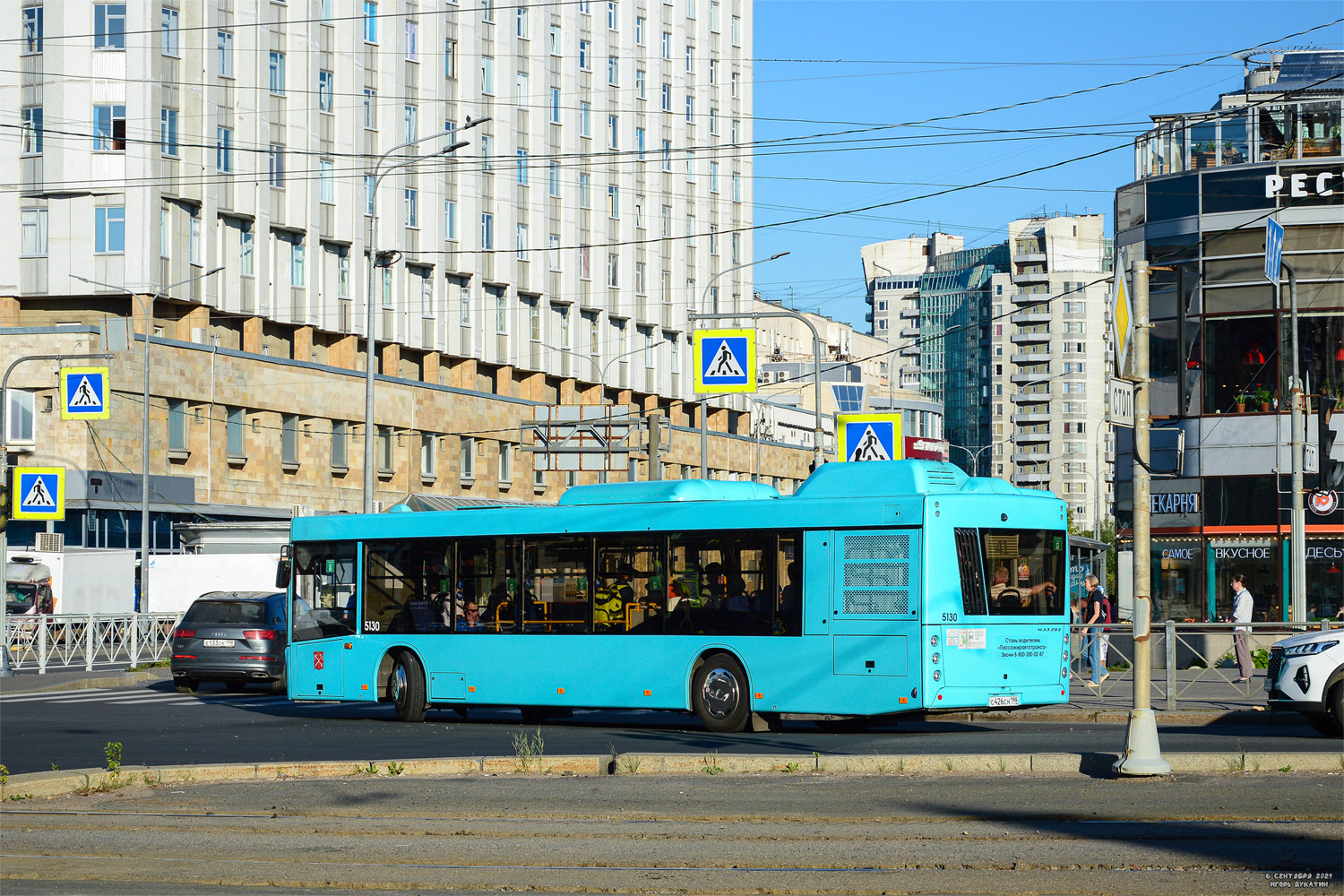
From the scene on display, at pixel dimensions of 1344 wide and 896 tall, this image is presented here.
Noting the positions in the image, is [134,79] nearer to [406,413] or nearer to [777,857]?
[406,413]

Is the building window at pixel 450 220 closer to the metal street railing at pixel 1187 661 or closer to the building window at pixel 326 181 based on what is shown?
the building window at pixel 326 181

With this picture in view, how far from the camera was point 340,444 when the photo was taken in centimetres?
6156

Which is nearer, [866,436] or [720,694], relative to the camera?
[720,694]

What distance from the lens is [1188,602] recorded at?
39.2m

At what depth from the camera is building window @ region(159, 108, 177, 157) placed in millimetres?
52562

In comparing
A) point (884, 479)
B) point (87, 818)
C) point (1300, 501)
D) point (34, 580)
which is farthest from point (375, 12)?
point (87, 818)

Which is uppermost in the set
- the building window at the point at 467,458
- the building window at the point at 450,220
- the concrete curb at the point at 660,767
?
the building window at the point at 450,220

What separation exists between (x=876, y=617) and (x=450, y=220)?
5187 cm

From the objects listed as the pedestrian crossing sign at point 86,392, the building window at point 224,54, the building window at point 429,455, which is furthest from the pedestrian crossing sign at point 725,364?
the building window at point 429,455

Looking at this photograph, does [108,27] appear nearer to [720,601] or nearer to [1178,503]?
[1178,503]

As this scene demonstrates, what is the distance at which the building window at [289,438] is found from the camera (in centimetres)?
5828

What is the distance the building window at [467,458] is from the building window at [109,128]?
20839 mm

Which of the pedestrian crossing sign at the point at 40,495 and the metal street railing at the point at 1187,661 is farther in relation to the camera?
the pedestrian crossing sign at the point at 40,495

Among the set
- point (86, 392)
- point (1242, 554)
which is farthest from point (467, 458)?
point (1242, 554)
